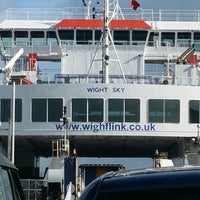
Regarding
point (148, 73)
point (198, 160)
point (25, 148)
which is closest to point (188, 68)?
point (148, 73)

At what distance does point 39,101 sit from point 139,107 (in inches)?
238

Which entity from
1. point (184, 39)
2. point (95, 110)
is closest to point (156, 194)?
point (95, 110)

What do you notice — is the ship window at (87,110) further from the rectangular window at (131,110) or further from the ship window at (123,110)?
the rectangular window at (131,110)

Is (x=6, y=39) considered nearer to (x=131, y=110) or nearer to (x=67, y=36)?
(x=67, y=36)

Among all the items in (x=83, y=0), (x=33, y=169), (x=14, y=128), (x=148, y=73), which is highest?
(x=83, y=0)

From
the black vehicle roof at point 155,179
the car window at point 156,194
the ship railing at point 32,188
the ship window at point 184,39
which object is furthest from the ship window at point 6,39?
the car window at point 156,194

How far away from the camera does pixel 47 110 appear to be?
1599 inches

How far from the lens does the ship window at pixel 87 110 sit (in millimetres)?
40219

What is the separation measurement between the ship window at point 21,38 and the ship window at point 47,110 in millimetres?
5447

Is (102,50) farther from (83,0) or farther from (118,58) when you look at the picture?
(83,0)

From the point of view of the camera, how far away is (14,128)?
39.7 metres

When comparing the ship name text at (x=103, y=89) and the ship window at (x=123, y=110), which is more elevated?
the ship name text at (x=103, y=89)

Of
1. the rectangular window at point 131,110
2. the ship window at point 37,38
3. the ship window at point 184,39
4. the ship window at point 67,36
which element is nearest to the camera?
the rectangular window at point 131,110

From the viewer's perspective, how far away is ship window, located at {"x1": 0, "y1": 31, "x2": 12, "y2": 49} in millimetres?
44250
